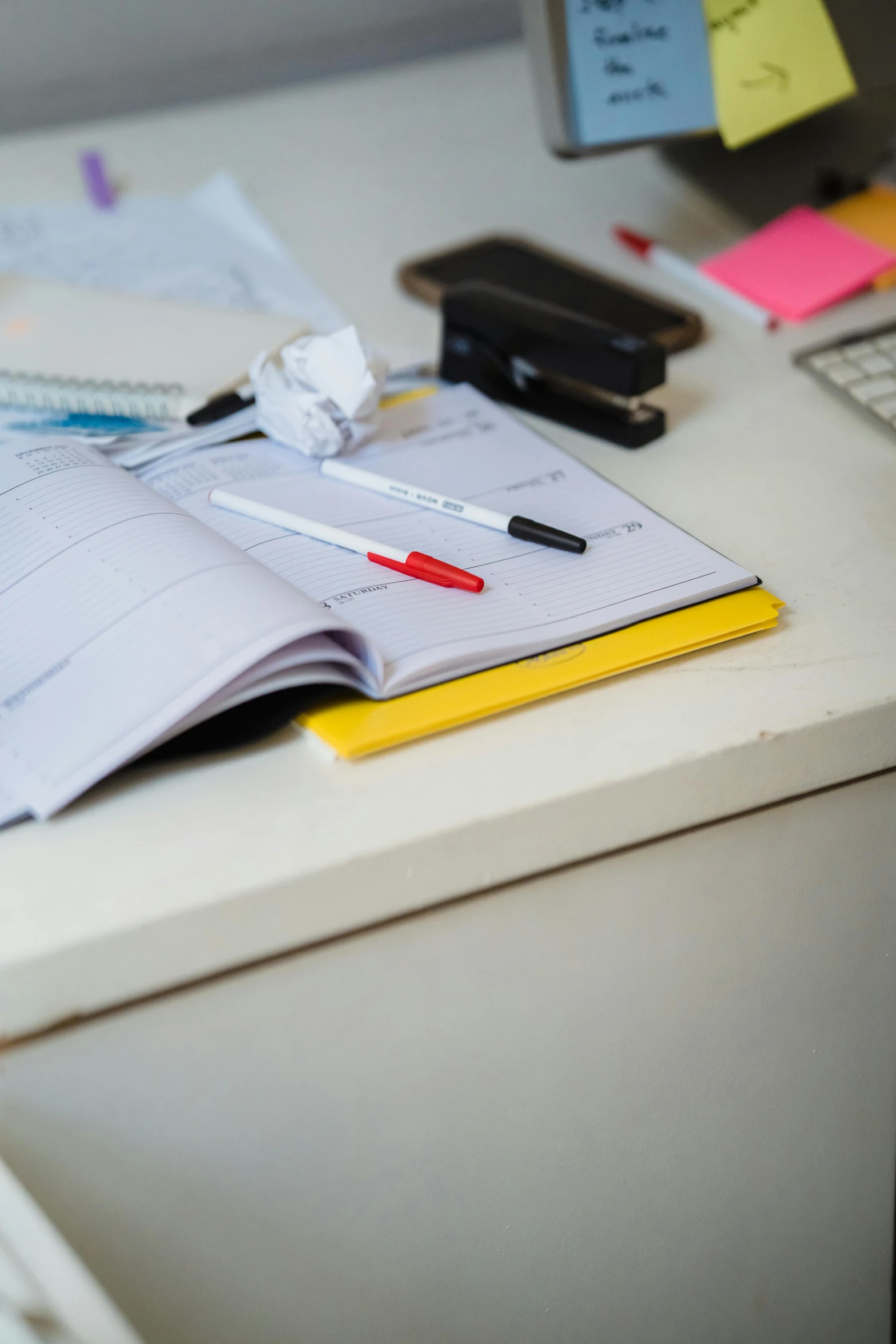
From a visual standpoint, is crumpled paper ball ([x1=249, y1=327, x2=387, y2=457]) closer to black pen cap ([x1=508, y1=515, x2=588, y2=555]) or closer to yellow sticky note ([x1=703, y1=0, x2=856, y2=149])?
black pen cap ([x1=508, y1=515, x2=588, y2=555])

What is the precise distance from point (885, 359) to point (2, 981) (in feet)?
1.88

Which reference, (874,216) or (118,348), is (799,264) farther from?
(118,348)

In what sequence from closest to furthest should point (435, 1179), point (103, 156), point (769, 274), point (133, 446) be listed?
point (435, 1179)
point (133, 446)
point (769, 274)
point (103, 156)

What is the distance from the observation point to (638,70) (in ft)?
2.37

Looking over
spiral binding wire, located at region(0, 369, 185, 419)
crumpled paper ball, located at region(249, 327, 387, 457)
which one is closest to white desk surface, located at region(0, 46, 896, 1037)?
crumpled paper ball, located at region(249, 327, 387, 457)

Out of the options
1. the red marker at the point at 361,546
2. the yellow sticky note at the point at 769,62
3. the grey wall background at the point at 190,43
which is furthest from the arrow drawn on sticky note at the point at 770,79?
the grey wall background at the point at 190,43

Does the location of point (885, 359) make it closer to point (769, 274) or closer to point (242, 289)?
point (769, 274)

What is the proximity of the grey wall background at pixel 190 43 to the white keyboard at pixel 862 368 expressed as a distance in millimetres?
740

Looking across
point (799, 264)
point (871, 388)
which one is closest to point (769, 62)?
point (799, 264)

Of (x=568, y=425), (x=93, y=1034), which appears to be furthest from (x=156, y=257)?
(x=93, y=1034)

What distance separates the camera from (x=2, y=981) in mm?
364

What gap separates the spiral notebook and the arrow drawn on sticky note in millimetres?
324

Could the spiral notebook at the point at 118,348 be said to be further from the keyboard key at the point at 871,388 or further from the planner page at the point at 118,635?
the keyboard key at the point at 871,388

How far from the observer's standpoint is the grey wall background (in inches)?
43.6
